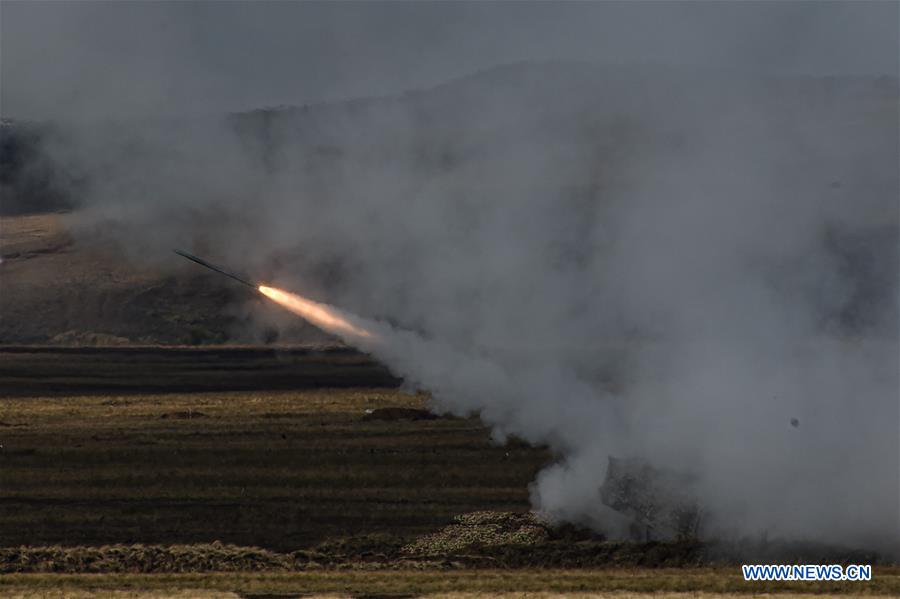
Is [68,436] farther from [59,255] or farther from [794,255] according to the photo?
[59,255]

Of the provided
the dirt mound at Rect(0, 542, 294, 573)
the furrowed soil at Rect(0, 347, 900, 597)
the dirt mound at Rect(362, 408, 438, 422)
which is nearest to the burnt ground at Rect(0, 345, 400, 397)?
the furrowed soil at Rect(0, 347, 900, 597)

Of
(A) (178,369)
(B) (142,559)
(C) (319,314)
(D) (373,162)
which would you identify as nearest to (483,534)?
(B) (142,559)

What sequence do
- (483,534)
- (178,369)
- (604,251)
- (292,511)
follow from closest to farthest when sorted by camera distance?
(483,534) < (292,511) < (178,369) < (604,251)

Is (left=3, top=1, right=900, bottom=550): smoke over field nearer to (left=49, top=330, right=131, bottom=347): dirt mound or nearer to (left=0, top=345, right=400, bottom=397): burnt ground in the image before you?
(left=0, top=345, right=400, bottom=397): burnt ground

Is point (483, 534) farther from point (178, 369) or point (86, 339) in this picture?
point (86, 339)

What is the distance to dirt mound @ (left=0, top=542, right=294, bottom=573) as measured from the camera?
126 ft

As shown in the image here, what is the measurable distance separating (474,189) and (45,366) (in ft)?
145

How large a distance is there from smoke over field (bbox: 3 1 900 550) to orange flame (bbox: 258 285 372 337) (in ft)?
2.61

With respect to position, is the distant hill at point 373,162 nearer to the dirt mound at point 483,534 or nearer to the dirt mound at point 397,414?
the dirt mound at point 397,414

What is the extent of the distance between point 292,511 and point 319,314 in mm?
11617

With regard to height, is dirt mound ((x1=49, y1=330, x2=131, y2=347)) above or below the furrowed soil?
above

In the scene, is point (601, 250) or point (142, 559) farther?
point (601, 250)

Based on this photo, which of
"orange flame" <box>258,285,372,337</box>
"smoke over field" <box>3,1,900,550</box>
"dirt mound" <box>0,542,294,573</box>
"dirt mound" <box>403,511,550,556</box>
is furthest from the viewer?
"orange flame" <box>258,285,372,337</box>

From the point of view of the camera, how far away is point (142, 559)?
39.4 m
